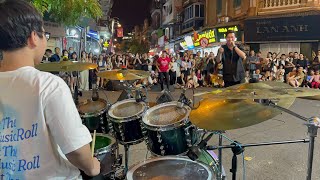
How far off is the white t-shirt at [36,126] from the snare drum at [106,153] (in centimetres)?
143

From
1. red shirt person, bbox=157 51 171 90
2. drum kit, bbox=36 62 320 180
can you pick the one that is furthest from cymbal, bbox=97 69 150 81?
red shirt person, bbox=157 51 171 90

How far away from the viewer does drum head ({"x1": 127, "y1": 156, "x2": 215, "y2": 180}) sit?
217 centimetres

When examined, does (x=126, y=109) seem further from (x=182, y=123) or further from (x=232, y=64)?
(x=232, y=64)

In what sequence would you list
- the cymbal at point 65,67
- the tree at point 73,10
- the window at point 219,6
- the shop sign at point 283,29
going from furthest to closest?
1. the window at point 219,6
2. the shop sign at point 283,29
3. the tree at point 73,10
4. the cymbal at point 65,67

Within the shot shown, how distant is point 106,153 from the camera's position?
292 centimetres

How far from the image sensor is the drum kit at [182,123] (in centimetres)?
210

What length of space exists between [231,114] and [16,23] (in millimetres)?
1532

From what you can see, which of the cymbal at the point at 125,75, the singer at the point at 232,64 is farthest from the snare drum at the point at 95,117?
the singer at the point at 232,64

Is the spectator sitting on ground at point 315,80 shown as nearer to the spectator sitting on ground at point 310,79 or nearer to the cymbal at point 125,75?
the spectator sitting on ground at point 310,79

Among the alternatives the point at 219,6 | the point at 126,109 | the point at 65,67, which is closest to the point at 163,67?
the point at 65,67

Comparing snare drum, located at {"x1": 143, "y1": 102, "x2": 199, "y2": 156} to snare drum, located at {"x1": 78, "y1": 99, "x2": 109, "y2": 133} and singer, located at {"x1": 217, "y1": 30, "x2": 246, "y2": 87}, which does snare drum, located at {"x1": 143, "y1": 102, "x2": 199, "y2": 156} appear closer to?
snare drum, located at {"x1": 78, "y1": 99, "x2": 109, "y2": 133}

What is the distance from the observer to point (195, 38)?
2619cm

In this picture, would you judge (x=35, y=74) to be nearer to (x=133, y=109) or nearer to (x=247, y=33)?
(x=133, y=109)

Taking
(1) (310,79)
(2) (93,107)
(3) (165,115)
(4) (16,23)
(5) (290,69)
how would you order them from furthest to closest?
(5) (290,69)
(1) (310,79)
(2) (93,107)
(3) (165,115)
(4) (16,23)
